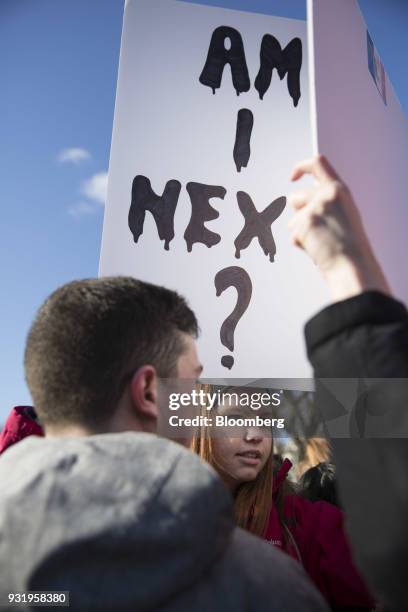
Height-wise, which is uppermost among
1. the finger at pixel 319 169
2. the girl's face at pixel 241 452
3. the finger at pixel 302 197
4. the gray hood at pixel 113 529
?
the finger at pixel 319 169

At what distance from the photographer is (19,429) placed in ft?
5.98

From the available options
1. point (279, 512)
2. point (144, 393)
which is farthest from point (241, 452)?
point (144, 393)

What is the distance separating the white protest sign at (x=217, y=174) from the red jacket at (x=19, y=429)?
0.52 metres

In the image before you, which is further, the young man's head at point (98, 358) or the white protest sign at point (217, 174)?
the white protest sign at point (217, 174)

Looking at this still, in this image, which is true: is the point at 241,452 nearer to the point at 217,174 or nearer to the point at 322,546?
the point at 322,546

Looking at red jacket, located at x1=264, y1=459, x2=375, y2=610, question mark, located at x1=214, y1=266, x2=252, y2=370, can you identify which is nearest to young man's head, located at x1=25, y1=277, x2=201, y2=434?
question mark, located at x1=214, y1=266, x2=252, y2=370

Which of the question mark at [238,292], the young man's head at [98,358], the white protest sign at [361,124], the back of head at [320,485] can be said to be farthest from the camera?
the back of head at [320,485]

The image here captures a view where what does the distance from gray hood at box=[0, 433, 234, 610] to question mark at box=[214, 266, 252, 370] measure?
97 cm

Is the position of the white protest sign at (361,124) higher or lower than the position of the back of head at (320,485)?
higher

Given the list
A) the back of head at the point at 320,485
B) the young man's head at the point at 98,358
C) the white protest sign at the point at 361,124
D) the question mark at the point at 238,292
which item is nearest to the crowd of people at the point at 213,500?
the young man's head at the point at 98,358

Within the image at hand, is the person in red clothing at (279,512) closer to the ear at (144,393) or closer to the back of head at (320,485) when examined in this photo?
the back of head at (320,485)

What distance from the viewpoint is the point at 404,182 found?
149 cm

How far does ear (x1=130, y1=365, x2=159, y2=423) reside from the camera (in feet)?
3.33

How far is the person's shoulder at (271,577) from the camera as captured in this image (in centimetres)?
74
